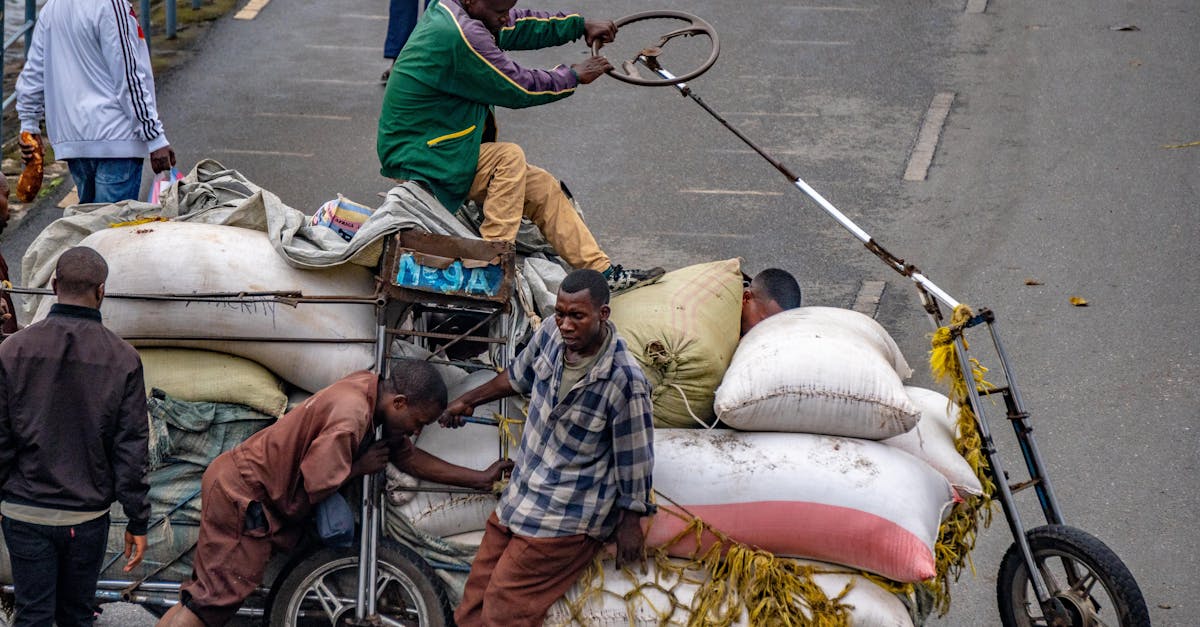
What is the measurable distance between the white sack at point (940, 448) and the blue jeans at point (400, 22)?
640 cm

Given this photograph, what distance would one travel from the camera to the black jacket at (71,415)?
443 cm

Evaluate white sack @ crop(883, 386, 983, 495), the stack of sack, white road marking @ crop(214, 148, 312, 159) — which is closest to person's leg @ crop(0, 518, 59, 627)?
the stack of sack

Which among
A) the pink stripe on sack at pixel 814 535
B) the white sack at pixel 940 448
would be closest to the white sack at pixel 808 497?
the pink stripe on sack at pixel 814 535

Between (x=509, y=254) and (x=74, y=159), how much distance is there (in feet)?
10.0

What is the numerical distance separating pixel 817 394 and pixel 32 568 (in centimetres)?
276

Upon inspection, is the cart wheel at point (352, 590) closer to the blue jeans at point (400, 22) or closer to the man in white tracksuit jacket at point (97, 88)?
the man in white tracksuit jacket at point (97, 88)

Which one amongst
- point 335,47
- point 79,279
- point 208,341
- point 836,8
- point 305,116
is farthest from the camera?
point 836,8

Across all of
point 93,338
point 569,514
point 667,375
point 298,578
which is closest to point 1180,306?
point 667,375

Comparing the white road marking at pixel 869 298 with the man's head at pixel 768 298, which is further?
the white road marking at pixel 869 298

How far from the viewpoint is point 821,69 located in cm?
1060

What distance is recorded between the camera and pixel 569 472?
4492mm

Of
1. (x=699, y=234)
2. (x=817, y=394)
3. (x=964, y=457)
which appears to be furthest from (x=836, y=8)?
(x=817, y=394)

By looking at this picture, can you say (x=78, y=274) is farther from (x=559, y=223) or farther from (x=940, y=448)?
(x=940, y=448)

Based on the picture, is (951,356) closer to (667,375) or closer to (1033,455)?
(1033,455)
